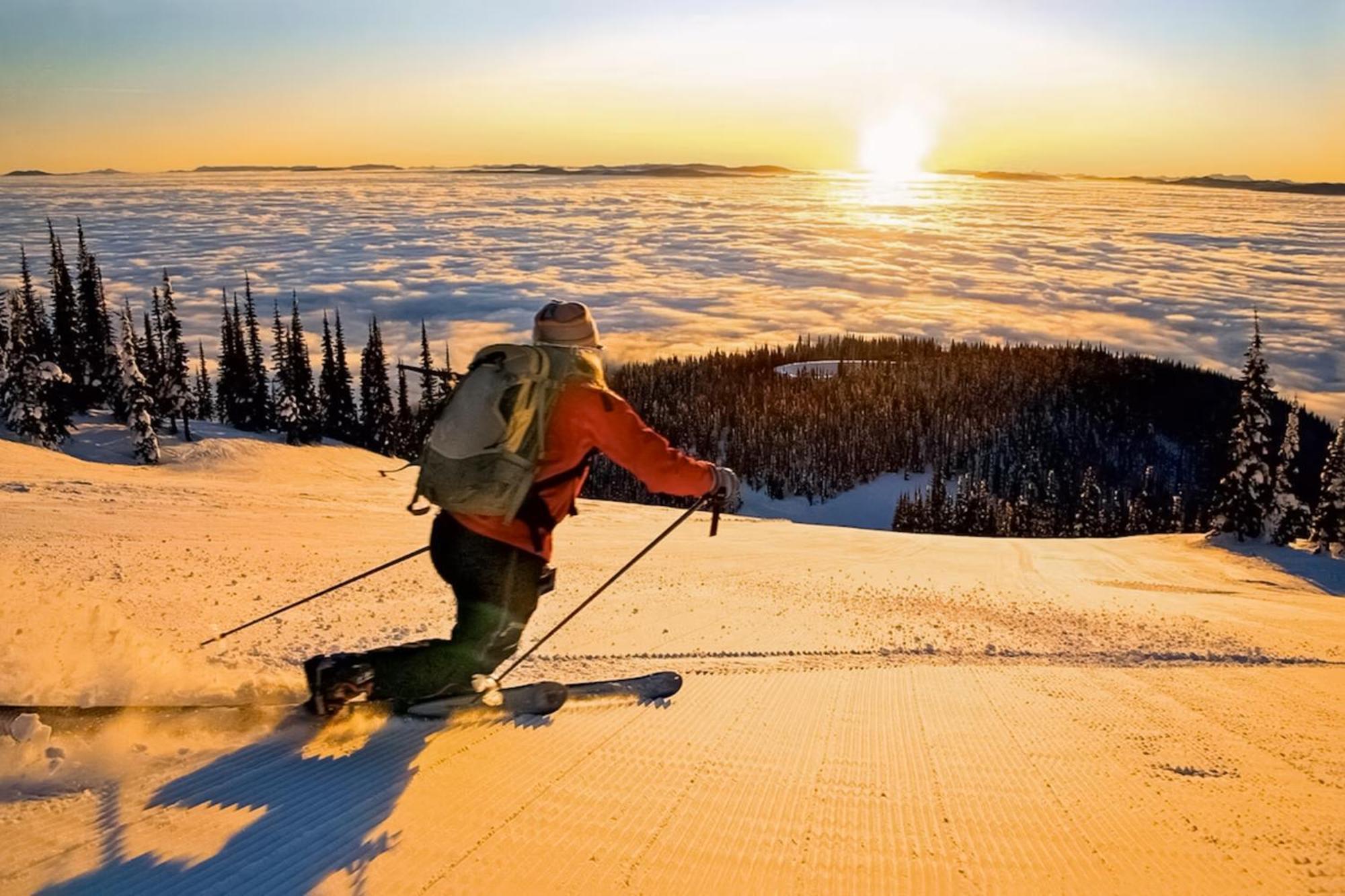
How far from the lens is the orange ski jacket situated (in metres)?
4.49

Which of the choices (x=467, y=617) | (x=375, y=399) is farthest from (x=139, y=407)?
(x=467, y=617)

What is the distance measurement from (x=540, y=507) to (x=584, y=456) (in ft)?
1.26

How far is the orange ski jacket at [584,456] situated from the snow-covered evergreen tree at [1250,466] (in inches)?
1883

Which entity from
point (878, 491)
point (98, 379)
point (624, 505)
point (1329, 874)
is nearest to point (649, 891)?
point (1329, 874)

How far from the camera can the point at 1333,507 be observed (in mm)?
41750

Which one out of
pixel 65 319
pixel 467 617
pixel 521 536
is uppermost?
pixel 521 536

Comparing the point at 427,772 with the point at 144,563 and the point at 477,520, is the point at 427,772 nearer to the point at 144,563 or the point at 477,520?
the point at 477,520

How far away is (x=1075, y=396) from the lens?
7170 inches

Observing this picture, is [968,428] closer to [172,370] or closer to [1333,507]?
[1333,507]

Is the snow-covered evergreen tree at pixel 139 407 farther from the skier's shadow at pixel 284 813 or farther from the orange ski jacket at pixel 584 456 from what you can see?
the orange ski jacket at pixel 584 456

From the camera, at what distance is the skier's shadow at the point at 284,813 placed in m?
3.09

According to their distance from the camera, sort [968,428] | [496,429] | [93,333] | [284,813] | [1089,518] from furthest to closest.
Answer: [968,428]
[1089,518]
[93,333]
[496,429]
[284,813]

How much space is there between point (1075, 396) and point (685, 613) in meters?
193

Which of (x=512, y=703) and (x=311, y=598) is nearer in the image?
(x=512, y=703)
